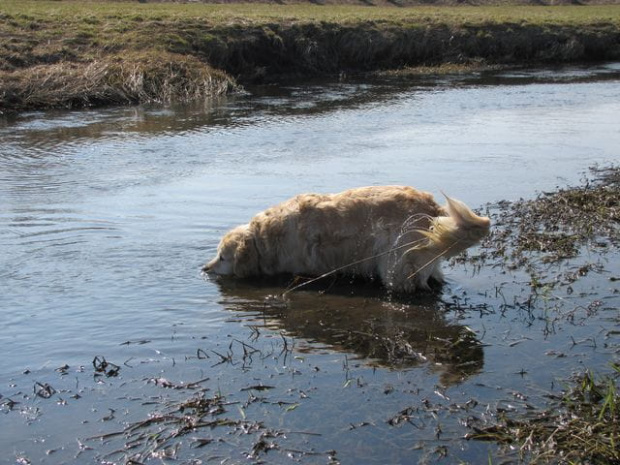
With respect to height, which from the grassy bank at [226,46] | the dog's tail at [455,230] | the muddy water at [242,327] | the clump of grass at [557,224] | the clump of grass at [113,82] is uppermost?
the grassy bank at [226,46]

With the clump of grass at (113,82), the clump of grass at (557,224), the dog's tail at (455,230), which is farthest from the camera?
the clump of grass at (113,82)

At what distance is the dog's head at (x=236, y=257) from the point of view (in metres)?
8.77

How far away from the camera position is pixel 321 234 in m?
8.34

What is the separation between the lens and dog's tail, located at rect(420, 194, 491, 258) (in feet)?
24.0

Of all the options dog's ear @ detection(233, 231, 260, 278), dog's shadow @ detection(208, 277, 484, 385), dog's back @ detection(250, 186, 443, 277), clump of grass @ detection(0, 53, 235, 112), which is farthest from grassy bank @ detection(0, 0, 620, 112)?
dog's shadow @ detection(208, 277, 484, 385)

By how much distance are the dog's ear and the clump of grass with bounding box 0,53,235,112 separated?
1373cm

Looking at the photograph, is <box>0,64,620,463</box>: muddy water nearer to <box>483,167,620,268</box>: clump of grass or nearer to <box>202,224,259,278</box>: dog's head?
<box>202,224,259,278</box>: dog's head

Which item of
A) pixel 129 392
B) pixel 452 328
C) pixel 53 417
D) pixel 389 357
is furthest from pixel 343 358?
pixel 53 417

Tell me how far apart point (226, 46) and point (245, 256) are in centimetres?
1889

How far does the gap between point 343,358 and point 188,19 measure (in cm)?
2405

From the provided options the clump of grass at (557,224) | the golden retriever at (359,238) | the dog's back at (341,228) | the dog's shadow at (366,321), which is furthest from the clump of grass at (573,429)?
the clump of grass at (557,224)

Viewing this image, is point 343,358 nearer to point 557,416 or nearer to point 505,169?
point 557,416

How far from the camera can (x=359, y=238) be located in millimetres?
8188

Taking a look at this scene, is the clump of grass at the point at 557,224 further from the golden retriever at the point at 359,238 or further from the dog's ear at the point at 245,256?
the dog's ear at the point at 245,256
